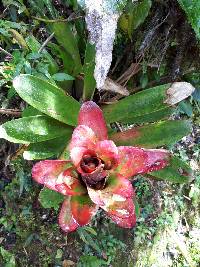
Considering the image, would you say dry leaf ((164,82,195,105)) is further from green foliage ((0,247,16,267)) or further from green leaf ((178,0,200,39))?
green foliage ((0,247,16,267))

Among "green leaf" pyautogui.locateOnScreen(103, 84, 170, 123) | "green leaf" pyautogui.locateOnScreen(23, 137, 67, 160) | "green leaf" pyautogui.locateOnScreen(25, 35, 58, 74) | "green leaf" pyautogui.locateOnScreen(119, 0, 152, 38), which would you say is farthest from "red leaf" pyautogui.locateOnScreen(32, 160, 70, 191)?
"green leaf" pyautogui.locateOnScreen(119, 0, 152, 38)

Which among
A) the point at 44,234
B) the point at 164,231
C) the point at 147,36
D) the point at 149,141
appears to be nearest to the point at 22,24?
the point at 147,36

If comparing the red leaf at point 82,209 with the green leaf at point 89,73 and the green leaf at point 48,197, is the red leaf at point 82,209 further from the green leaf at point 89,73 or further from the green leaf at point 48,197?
the green leaf at point 89,73

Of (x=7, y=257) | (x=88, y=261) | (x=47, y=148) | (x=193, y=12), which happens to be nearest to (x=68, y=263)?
(x=88, y=261)

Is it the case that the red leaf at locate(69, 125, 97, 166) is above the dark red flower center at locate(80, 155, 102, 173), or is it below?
above

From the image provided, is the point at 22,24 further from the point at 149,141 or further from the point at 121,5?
the point at 149,141

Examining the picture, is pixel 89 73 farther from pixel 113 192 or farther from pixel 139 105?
pixel 113 192
